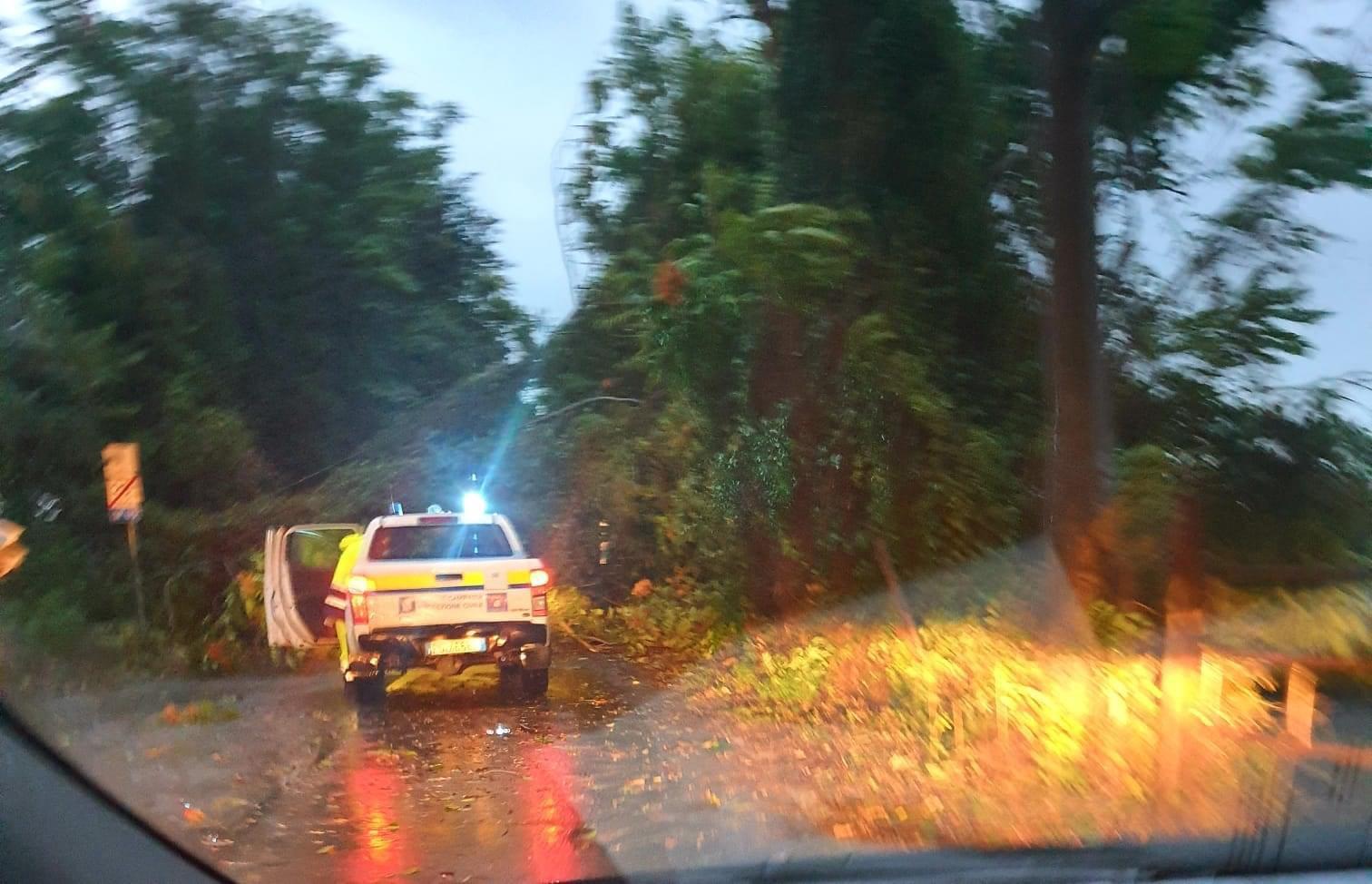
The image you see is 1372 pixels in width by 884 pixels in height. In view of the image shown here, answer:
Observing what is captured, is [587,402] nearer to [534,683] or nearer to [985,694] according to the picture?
[534,683]

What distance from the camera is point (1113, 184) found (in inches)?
346

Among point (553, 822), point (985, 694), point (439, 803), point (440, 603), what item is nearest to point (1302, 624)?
point (985, 694)

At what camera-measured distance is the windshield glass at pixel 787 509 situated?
6.48 m

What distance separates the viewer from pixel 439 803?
23.4 feet

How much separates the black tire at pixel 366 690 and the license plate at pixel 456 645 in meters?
0.52

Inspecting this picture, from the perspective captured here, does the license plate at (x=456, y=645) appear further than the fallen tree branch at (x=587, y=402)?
No

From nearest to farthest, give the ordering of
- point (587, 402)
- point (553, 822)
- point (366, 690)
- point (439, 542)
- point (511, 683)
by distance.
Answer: point (553, 822) → point (366, 690) → point (439, 542) → point (511, 683) → point (587, 402)

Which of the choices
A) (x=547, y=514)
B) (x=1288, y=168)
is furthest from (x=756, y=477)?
(x=547, y=514)

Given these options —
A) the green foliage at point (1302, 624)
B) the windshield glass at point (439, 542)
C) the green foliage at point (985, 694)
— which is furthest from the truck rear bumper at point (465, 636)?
the green foliage at point (1302, 624)

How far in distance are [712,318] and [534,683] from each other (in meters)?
3.68

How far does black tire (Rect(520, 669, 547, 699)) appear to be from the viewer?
36.2ft

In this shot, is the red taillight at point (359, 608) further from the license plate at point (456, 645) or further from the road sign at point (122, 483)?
the road sign at point (122, 483)

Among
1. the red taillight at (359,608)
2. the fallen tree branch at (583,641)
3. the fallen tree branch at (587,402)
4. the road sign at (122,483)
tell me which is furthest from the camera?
the fallen tree branch at (587,402)

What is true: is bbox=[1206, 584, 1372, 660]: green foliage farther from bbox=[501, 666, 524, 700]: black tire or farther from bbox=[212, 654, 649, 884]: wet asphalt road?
bbox=[501, 666, 524, 700]: black tire
